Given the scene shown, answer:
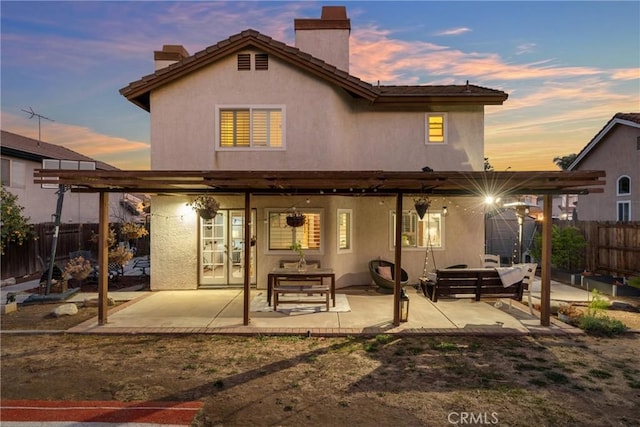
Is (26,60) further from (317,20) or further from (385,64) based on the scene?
(385,64)

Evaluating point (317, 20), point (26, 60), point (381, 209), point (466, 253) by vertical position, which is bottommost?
point (466, 253)

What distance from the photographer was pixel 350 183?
7.42 metres

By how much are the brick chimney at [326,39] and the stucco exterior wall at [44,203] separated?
9981 mm

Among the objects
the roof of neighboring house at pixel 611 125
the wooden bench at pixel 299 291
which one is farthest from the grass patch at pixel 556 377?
the roof of neighboring house at pixel 611 125

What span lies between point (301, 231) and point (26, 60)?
11.8 m

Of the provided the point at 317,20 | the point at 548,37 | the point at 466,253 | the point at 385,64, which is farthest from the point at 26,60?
the point at 548,37

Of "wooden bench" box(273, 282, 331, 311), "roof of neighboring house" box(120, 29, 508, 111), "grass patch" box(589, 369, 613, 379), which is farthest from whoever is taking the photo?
"roof of neighboring house" box(120, 29, 508, 111)

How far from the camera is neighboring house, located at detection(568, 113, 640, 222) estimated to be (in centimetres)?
1625

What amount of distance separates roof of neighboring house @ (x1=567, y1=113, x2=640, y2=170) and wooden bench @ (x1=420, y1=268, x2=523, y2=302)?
12.6 m

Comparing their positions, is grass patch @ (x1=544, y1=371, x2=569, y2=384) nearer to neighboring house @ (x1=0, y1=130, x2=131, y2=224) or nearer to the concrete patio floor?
the concrete patio floor

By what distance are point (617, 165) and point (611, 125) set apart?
1895 millimetres

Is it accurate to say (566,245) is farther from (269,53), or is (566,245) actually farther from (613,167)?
(269,53)

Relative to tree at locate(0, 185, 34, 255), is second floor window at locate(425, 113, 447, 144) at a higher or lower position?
higher

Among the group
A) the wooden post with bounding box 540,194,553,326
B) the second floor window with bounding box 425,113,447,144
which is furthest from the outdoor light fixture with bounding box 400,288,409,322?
the second floor window with bounding box 425,113,447,144
